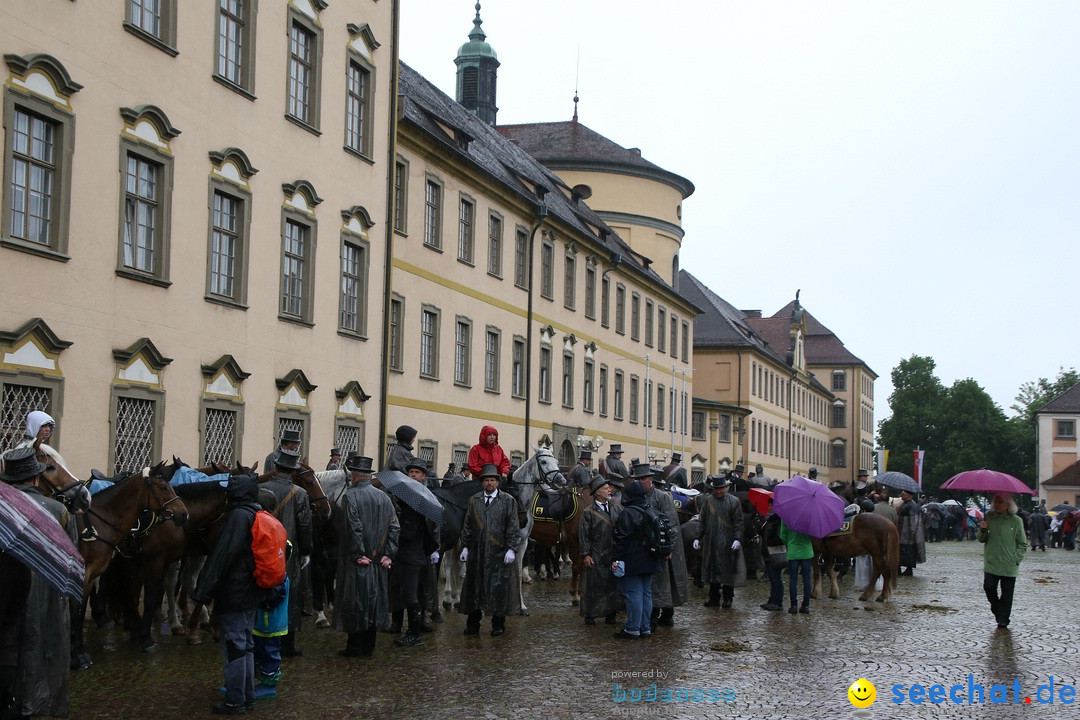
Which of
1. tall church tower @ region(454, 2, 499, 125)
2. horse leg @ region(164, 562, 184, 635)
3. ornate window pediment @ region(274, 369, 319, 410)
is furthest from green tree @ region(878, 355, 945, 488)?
horse leg @ region(164, 562, 184, 635)

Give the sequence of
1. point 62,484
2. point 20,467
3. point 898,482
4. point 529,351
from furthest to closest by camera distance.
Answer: point 529,351
point 898,482
point 62,484
point 20,467

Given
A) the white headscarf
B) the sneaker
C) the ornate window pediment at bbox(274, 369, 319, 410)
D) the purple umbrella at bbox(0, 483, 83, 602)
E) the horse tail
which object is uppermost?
the ornate window pediment at bbox(274, 369, 319, 410)

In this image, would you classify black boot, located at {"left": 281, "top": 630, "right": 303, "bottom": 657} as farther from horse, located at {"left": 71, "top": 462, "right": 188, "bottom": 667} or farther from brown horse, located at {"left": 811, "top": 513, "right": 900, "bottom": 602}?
brown horse, located at {"left": 811, "top": 513, "right": 900, "bottom": 602}

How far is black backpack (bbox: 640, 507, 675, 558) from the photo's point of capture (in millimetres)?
13656

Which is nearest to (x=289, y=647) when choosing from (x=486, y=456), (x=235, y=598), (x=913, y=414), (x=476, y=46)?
(x=235, y=598)

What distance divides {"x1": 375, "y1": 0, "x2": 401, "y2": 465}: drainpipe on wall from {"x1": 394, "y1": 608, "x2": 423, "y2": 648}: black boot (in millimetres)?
13155

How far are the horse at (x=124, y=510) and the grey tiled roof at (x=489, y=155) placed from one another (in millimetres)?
17444

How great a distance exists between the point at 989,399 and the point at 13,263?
100m

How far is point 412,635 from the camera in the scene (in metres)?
12.9

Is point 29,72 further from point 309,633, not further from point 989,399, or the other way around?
point 989,399

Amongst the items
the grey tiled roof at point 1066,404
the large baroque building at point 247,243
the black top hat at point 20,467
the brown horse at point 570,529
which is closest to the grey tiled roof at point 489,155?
the large baroque building at point 247,243

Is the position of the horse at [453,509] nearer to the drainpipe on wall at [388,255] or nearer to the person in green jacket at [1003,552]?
the person in green jacket at [1003,552]

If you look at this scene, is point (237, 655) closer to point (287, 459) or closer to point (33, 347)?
point (287, 459)

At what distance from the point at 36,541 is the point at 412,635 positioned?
6.50m
